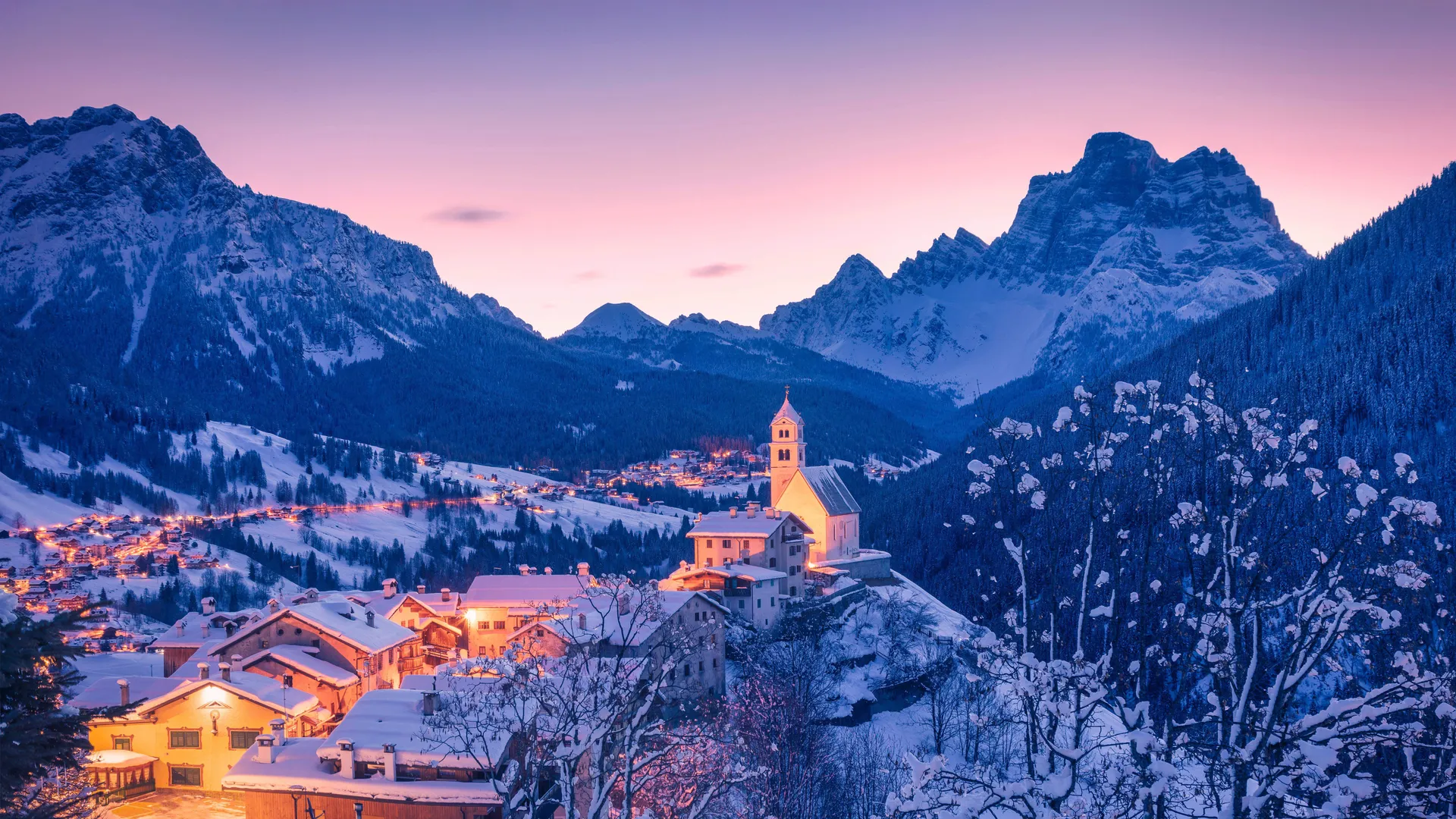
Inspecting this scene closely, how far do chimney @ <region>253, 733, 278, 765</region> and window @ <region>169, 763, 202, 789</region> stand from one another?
11.2 m

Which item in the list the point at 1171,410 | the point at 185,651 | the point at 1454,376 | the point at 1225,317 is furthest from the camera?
the point at 1225,317

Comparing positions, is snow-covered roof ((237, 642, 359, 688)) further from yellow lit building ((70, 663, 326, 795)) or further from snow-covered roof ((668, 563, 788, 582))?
snow-covered roof ((668, 563, 788, 582))

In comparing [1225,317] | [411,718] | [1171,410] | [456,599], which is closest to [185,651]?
[456,599]

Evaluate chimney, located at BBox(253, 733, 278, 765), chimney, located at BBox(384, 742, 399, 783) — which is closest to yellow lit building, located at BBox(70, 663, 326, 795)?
chimney, located at BBox(253, 733, 278, 765)

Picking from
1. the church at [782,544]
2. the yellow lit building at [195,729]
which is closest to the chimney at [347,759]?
the yellow lit building at [195,729]

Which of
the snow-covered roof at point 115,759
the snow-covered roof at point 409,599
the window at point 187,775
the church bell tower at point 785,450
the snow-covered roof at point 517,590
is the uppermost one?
the church bell tower at point 785,450

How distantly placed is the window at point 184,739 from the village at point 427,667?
0.07m

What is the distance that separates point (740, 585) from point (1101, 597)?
21681 mm

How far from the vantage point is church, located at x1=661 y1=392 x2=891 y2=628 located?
6906cm

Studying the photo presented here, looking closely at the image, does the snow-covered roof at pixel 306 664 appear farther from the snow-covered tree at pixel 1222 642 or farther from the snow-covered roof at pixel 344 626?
the snow-covered tree at pixel 1222 642

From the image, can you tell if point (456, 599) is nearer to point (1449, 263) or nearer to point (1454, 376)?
point (1454, 376)

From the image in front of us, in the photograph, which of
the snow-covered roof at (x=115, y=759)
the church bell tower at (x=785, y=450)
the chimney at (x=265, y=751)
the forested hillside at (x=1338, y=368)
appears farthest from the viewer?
the forested hillside at (x=1338, y=368)

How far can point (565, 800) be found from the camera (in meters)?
23.1

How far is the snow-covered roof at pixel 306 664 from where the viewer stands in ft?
169
